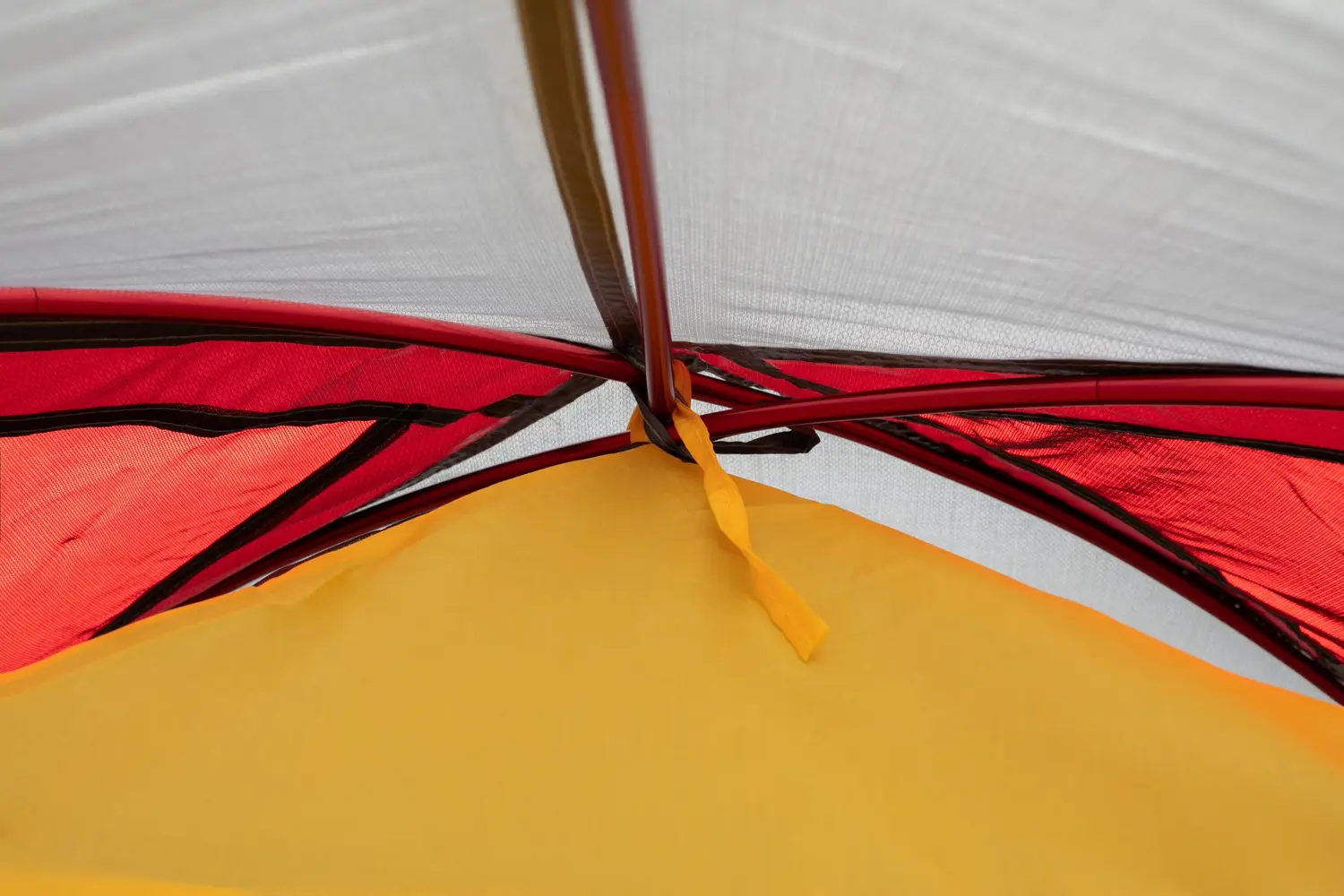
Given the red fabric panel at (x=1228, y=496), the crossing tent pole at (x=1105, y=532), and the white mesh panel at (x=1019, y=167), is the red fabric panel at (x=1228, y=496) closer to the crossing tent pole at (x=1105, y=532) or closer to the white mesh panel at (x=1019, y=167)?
the crossing tent pole at (x=1105, y=532)

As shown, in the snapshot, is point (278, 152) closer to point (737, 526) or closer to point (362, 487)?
point (737, 526)

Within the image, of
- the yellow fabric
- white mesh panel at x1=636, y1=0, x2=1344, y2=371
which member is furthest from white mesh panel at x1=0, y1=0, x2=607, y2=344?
the yellow fabric

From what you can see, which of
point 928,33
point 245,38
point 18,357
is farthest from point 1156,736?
point 18,357

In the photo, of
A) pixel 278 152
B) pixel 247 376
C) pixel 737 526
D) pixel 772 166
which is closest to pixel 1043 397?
pixel 737 526

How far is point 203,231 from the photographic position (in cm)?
84

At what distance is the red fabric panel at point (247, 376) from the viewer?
111 centimetres

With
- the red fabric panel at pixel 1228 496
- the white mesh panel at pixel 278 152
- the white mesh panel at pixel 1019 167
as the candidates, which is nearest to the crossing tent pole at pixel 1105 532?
the red fabric panel at pixel 1228 496

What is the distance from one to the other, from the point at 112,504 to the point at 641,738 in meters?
0.86

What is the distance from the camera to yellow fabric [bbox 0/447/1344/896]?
74 cm

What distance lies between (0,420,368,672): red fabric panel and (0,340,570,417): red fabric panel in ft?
0.19

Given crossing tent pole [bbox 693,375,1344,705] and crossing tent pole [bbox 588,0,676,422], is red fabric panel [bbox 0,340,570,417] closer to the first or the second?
crossing tent pole [bbox 588,0,676,422]

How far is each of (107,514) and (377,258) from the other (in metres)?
0.66

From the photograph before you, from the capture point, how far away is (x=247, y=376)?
119 cm

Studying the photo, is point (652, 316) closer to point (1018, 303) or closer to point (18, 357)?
point (1018, 303)
